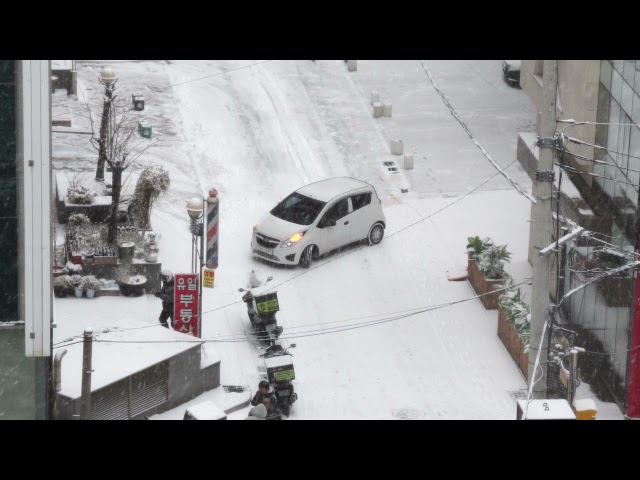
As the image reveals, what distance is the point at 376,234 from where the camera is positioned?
85.8 ft

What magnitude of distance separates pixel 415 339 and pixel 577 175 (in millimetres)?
4852

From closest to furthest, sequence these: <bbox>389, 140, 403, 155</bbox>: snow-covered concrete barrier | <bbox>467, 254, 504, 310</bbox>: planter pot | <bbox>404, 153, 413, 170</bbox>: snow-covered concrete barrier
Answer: <bbox>467, 254, 504, 310</bbox>: planter pot
<bbox>404, 153, 413, 170</bbox>: snow-covered concrete barrier
<bbox>389, 140, 403, 155</bbox>: snow-covered concrete barrier

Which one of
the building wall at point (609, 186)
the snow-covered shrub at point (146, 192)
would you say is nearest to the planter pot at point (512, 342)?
the building wall at point (609, 186)

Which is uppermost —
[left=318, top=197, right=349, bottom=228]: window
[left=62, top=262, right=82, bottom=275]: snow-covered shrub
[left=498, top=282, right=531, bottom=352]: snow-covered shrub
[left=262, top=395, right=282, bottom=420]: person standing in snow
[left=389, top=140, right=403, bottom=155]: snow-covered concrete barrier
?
[left=389, top=140, right=403, bottom=155]: snow-covered concrete barrier

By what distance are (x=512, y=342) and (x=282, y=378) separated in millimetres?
5336

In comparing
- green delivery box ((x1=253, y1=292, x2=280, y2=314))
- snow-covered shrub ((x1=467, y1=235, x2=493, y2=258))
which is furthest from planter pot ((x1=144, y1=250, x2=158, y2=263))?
snow-covered shrub ((x1=467, y1=235, x2=493, y2=258))

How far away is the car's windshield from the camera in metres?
24.9

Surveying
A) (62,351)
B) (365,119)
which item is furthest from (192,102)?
(62,351)

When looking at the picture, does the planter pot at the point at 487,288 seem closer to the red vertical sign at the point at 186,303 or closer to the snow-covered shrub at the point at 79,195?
the red vertical sign at the point at 186,303

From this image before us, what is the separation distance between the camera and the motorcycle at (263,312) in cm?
2112

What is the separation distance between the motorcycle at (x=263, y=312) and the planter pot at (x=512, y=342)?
457 centimetres

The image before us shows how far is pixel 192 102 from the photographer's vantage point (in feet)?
109

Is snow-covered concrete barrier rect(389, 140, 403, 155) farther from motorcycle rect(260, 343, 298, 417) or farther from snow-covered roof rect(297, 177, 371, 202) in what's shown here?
motorcycle rect(260, 343, 298, 417)
